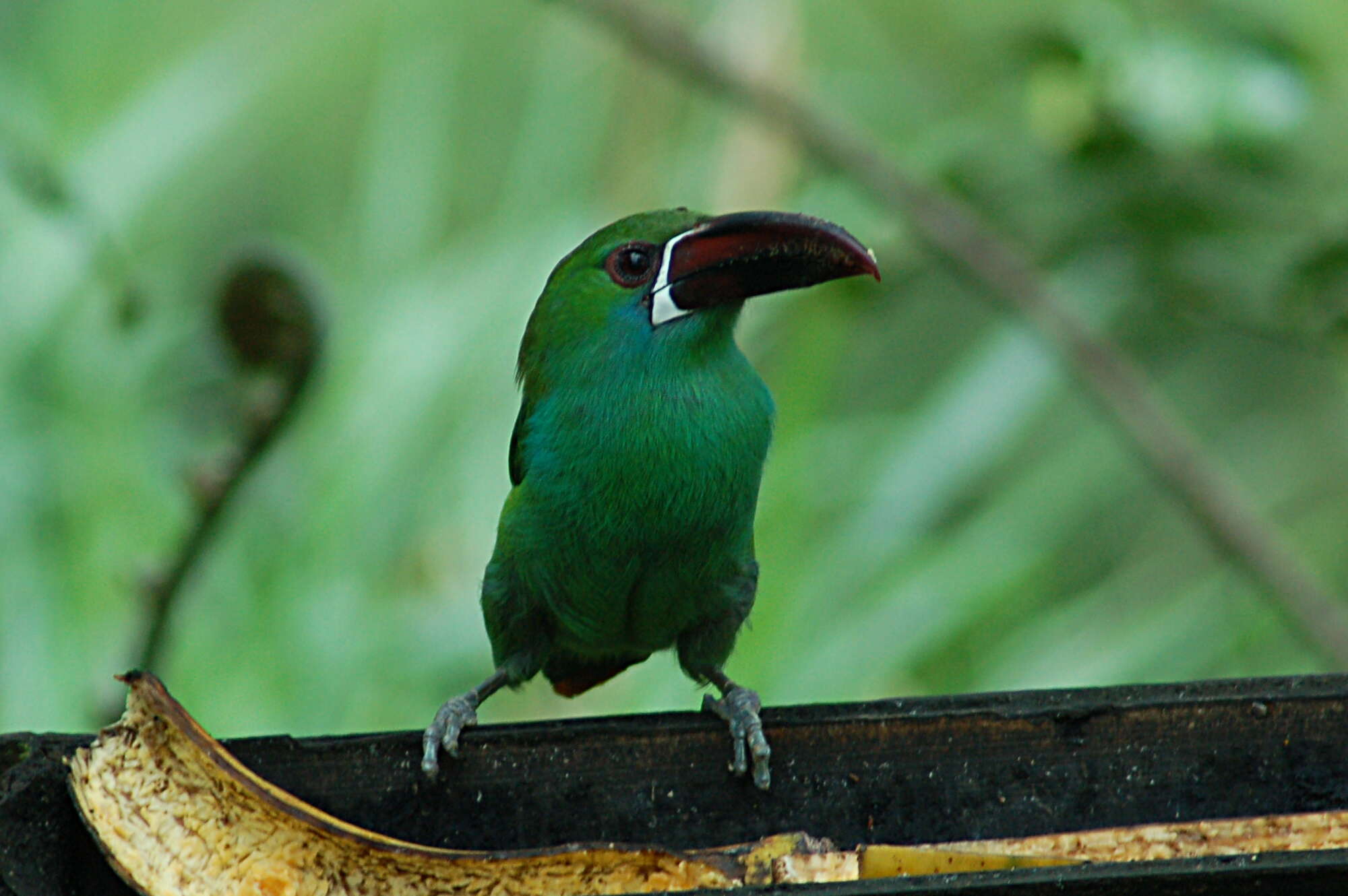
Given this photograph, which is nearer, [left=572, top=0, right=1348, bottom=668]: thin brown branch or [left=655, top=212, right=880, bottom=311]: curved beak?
[left=655, top=212, right=880, bottom=311]: curved beak

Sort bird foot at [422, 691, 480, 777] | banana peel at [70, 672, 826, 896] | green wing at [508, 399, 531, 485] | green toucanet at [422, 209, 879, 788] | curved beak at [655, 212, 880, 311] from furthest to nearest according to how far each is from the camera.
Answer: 1. green wing at [508, 399, 531, 485]
2. green toucanet at [422, 209, 879, 788]
3. curved beak at [655, 212, 880, 311]
4. bird foot at [422, 691, 480, 777]
5. banana peel at [70, 672, 826, 896]

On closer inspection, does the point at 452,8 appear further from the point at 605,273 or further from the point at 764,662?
the point at 605,273

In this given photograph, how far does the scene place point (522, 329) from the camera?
4152 millimetres

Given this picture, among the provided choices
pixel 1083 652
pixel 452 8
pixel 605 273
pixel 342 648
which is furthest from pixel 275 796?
pixel 452 8

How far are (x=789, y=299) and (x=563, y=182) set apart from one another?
0.76 metres

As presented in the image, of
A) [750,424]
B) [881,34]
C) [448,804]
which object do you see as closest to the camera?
[448,804]

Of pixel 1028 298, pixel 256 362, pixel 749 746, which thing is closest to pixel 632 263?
pixel 256 362

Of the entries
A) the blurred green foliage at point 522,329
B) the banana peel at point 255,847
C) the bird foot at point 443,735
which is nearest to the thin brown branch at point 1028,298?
the blurred green foliage at point 522,329

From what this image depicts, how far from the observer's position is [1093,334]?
3.64m

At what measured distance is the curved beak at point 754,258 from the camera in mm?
2004

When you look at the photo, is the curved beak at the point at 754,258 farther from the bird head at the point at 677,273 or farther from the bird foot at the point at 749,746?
the bird foot at the point at 749,746

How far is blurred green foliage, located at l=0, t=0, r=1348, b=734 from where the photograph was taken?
358cm

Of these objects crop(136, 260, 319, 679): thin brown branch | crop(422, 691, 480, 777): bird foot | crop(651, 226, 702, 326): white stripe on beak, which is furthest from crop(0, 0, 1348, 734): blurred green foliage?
crop(422, 691, 480, 777): bird foot

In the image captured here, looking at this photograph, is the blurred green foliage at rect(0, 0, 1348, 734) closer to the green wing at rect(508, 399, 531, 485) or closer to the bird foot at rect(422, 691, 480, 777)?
the green wing at rect(508, 399, 531, 485)
